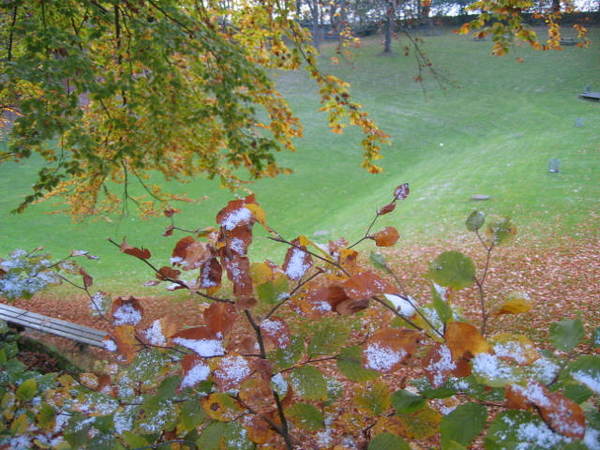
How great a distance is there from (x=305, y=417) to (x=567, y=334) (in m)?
0.55

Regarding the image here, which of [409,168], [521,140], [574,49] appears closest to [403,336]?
[409,168]

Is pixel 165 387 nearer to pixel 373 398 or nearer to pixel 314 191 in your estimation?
pixel 373 398

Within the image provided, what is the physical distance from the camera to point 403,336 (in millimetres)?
704

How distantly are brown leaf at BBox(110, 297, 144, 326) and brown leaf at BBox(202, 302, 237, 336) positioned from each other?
207mm

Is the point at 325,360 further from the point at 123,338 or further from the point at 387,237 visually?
the point at 123,338

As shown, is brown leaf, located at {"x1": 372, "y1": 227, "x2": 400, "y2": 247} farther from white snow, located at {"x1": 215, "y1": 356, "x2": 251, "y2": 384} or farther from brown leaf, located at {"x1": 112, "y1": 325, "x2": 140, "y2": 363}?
brown leaf, located at {"x1": 112, "y1": 325, "x2": 140, "y2": 363}

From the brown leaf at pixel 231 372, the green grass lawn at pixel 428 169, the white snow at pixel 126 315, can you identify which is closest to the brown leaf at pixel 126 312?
the white snow at pixel 126 315

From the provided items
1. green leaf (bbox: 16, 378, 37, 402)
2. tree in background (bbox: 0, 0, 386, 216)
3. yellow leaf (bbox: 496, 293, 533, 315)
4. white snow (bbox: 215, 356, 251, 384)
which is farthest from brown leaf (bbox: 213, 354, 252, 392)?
tree in background (bbox: 0, 0, 386, 216)

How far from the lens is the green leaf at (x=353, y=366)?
84 centimetres

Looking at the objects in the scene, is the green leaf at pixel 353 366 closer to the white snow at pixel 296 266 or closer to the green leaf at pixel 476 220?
the white snow at pixel 296 266

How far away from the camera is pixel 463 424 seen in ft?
2.31

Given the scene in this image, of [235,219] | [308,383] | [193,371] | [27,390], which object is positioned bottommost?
[27,390]

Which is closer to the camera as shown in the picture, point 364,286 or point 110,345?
point 364,286

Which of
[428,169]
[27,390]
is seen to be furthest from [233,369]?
[428,169]
